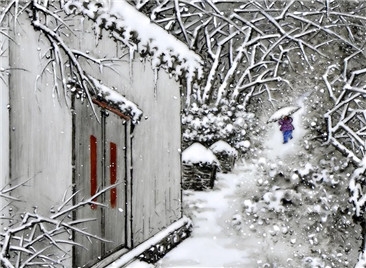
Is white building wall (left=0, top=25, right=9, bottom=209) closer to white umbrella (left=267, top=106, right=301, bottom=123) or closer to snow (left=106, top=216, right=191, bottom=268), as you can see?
snow (left=106, top=216, right=191, bottom=268)

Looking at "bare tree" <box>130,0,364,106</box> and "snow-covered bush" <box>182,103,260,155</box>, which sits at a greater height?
"bare tree" <box>130,0,364,106</box>

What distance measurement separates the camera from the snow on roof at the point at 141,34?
470 cm

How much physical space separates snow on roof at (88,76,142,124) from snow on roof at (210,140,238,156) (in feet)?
2.78

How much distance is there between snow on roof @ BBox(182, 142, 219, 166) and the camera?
249 inches

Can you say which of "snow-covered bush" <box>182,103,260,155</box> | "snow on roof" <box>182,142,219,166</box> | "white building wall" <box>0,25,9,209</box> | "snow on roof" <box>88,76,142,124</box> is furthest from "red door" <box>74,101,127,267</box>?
"snow on roof" <box>182,142,219,166</box>

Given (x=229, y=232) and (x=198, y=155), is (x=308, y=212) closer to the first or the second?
(x=229, y=232)

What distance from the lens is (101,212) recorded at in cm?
519

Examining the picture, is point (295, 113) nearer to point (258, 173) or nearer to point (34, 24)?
point (258, 173)

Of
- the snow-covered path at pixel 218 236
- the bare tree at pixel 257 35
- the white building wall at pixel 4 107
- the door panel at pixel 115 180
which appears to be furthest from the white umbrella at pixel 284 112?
the white building wall at pixel 4 107

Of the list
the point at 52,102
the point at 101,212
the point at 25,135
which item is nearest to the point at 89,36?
the point at 52,102

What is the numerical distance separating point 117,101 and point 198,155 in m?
1.54

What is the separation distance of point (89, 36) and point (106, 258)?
192 centimetres

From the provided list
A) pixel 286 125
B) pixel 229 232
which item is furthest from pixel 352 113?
pixel 229 232

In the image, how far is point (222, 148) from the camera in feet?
19.7
